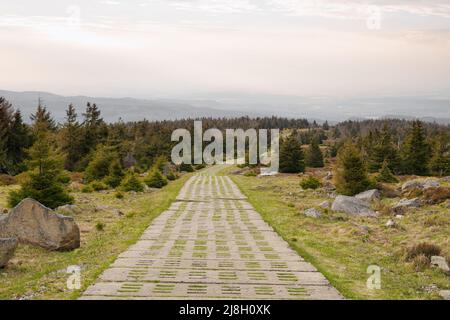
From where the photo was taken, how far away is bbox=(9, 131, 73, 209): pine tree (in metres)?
23.9

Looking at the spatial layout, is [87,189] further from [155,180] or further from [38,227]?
[38,227]

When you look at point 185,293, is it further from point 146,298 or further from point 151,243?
point 151,243

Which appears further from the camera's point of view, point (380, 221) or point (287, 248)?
point (380, 221)

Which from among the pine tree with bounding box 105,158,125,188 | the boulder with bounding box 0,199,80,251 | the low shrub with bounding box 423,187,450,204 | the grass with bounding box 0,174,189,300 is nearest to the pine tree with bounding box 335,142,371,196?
the low shrub with bounding box 423,187,450,204

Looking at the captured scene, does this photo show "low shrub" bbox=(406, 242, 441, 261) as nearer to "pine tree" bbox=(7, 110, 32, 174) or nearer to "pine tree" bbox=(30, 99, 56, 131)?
"pine tree" bbox=(30, 99, 56, 131)

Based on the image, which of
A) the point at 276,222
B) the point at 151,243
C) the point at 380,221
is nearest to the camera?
the point at 151,243

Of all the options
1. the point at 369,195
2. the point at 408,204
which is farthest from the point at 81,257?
the point at 369,195

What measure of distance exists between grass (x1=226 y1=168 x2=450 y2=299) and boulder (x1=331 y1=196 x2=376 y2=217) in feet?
2.68

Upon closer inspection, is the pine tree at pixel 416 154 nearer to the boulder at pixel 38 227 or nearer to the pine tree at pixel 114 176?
the pine tree at pixel 114 176

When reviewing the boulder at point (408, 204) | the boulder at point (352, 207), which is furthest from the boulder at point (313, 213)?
the boulder at point (408, 204)

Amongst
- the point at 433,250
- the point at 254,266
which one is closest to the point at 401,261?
the point at 433,250

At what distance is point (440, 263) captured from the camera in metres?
13.7

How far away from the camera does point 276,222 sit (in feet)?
70.1

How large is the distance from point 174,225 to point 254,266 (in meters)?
7.88
